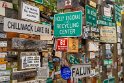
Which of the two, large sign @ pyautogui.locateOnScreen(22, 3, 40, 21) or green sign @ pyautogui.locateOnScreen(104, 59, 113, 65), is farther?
green sign @ pyautogui.locateOnScreen(104, 59, 113, 65)

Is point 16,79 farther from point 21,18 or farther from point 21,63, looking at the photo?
point 21,18

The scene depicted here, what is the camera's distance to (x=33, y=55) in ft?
13.4

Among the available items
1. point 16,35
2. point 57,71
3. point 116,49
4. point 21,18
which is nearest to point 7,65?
point 16,35

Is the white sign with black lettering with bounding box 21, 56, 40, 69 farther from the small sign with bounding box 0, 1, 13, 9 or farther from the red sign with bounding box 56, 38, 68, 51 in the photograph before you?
the small sign with bounding box 0, 1, 13, 9

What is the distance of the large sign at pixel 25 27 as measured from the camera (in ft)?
11.6

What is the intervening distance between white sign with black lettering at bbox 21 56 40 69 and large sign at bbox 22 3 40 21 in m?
0.66

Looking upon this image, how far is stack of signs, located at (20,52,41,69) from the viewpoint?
388 centimetres

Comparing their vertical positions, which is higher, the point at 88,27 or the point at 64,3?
the point at 64,3

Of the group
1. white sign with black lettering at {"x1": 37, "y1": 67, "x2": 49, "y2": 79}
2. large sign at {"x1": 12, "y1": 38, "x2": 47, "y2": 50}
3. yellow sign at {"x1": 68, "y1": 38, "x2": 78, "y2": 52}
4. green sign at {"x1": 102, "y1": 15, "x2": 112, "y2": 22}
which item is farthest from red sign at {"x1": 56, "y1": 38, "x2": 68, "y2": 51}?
green sign at {"x1": 102, "y1": 15, "x2": 112, "y2": 22}

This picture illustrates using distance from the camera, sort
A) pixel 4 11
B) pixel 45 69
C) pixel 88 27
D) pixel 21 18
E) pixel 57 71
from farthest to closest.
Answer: pixel 88 27, pixel 57 71, pixel 45 69, pixel 21 18, pixel 4 11

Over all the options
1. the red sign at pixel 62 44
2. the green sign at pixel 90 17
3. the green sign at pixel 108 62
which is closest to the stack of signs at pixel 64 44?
the red sign at pixel 62 44

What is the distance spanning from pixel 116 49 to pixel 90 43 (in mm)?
1719

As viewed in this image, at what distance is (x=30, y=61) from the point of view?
4012 mm

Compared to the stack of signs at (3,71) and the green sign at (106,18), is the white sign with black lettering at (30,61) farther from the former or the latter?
the green sign at (106,18)
